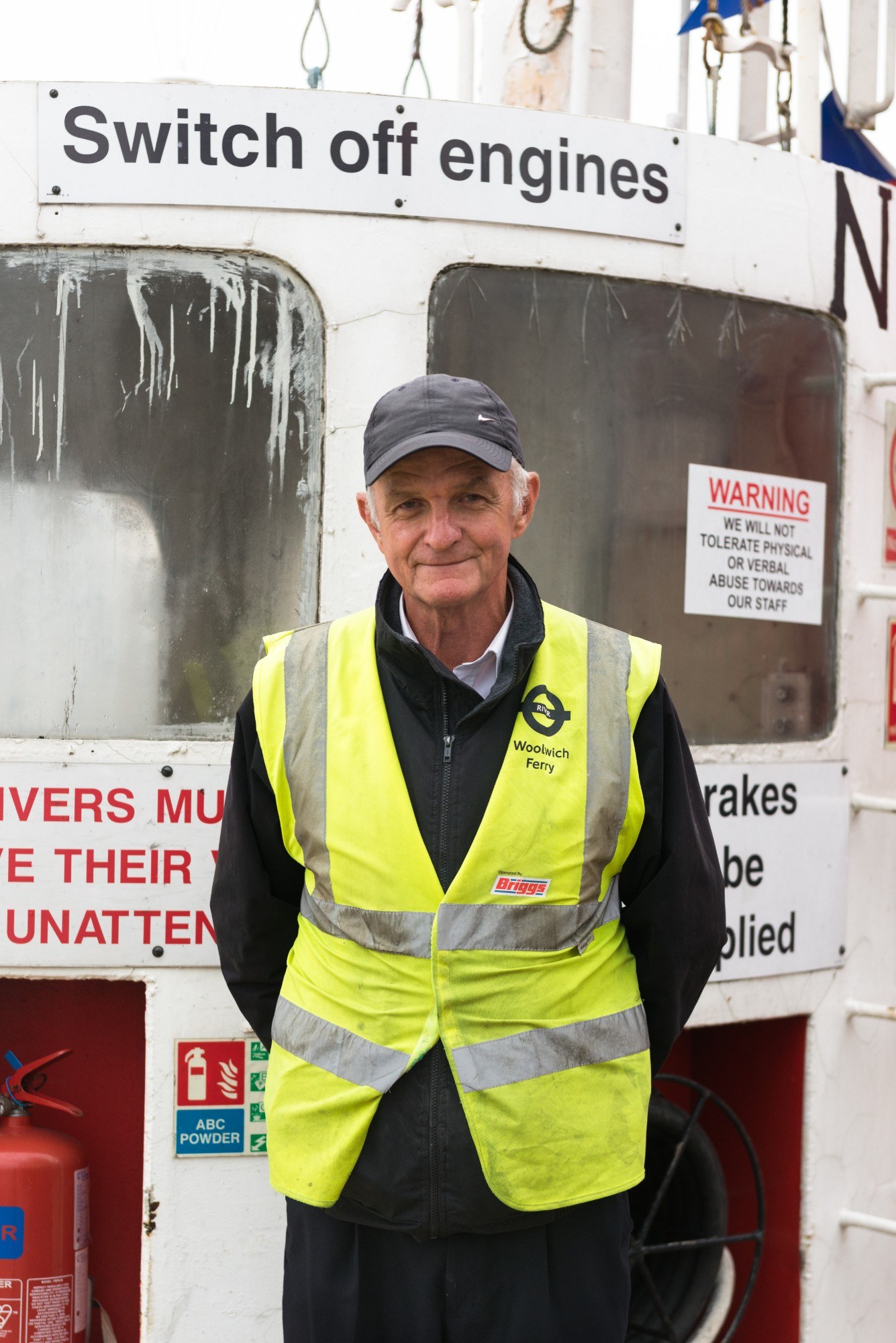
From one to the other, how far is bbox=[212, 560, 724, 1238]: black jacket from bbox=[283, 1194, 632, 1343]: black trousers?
0.14ft

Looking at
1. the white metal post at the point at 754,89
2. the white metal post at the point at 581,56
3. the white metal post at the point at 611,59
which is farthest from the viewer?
the white metal post at the point at 754,89

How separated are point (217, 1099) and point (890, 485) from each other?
1.87 metres

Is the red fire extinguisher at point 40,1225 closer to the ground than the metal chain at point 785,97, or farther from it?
closer to the ground

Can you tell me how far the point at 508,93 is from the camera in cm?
338

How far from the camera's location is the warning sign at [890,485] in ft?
9.84

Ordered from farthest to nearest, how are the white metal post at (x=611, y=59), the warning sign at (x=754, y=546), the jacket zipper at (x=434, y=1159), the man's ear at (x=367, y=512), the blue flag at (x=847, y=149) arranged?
the blue flag at (x=847, y=149), the white metal post at (x=611, y=59), the warning sign at (x=754, y=546), the man's ear at (x=367, y=512), the jacket zipper at (x=434, y=1159)

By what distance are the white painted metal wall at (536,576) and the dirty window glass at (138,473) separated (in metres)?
0.06

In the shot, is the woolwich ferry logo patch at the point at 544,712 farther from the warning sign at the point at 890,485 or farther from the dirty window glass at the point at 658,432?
the warning sign at the point at 890,485

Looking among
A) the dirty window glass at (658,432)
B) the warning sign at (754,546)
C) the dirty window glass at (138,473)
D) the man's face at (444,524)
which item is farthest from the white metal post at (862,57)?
the man's face at (444,524)

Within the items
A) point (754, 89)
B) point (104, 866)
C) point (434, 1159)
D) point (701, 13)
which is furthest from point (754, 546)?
point (754, 89)

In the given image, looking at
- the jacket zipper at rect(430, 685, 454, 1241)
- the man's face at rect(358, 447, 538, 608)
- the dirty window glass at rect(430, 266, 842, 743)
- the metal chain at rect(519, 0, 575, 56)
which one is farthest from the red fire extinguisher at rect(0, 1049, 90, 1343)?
the metal chain at rect(519, 0, 575, 56)

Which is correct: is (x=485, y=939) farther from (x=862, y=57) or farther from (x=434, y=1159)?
(x=862, y=57)

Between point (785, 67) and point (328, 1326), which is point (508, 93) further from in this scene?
point (328, 1326)

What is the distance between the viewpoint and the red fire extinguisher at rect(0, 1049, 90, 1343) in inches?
94.0
